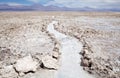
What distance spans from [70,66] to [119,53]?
13.0 ft

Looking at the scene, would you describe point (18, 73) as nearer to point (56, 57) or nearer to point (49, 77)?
point (49, 77)

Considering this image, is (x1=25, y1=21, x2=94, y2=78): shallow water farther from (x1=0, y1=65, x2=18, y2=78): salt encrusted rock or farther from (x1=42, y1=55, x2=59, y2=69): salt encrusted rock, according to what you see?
(x1=0, y1=65, x2=18, y2=78): salt encrusted rock

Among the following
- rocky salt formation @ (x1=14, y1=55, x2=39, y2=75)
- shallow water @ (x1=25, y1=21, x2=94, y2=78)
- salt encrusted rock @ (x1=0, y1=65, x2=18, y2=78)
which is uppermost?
rocky salt formation @ (x1=14, y1=55, x2=39, y2=75)

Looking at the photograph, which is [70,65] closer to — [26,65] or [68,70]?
[68,70]

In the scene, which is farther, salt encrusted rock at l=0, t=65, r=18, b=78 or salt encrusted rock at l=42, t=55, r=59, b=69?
salt encrusted rock at l=42, t=55, r=59, b=69

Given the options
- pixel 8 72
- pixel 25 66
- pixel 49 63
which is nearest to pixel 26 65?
pixel 25 66

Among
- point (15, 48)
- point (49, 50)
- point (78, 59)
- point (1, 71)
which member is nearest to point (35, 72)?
point (1, 71)

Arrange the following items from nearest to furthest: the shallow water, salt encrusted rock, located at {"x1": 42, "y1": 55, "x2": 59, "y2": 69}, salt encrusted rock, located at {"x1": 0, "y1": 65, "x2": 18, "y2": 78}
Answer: salt encrusted rock, located at {"x1": 0, "y1": 65, "x2": 18, "y2": 78} < the shallow water < salt encrusted rock, located at {"x1": 42, "y1": 55, "x2": 59, "y2": 69}

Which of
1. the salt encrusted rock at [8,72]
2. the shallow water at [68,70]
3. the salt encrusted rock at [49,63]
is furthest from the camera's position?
the salt encrusted rock at [49,63]

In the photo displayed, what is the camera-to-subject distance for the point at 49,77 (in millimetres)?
8977

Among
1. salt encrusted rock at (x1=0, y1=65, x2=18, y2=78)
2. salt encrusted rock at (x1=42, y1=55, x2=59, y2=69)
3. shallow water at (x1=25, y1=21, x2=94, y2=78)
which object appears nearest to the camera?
salt encrusted rock at (x1=0, y1=65, x2=18, y2=78)

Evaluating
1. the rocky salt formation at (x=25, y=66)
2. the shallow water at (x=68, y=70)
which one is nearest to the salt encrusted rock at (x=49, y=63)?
the shallow water at (x=68, y=70)

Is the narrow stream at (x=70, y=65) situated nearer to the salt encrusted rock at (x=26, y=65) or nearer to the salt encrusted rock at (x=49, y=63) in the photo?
the salt encrusted rock at (x=49, y=63)

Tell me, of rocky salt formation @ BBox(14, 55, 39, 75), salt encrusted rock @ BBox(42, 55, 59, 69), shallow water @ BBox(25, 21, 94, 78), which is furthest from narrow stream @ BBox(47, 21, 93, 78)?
rocky salt formation @ BBox(14, 55, 39, 75)
